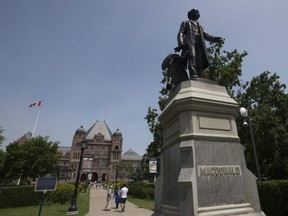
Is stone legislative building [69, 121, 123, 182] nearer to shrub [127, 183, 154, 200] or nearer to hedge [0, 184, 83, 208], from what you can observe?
shrub [127, 183, 154, 200]

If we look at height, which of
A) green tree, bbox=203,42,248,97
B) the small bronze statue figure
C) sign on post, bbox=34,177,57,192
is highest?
green tree, bbox=203,42,248,97

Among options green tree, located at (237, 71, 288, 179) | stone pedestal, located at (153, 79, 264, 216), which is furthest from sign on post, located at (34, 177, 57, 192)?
green tree, located at (237, 71, 288, 179)

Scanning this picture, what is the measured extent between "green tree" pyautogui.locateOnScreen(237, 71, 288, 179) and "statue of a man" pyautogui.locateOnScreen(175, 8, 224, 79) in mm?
16179

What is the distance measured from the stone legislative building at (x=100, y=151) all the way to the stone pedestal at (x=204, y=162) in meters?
95.5

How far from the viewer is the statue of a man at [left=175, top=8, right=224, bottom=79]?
534cm

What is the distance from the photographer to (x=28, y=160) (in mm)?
38906

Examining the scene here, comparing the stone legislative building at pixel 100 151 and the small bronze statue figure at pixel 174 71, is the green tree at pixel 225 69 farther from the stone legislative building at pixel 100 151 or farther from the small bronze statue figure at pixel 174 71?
the stone legislative building at pixel 100 151

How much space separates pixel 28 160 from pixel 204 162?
141ft

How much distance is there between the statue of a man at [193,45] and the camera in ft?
17.5

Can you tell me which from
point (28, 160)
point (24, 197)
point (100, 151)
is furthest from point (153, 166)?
point (100, 151)

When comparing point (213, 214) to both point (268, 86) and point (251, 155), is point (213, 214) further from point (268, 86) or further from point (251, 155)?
point (268, 86)

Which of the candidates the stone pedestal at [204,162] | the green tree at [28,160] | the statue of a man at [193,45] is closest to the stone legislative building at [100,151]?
the green tree at [28,160]

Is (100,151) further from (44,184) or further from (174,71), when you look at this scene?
(174,71)

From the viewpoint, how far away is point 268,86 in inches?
882
